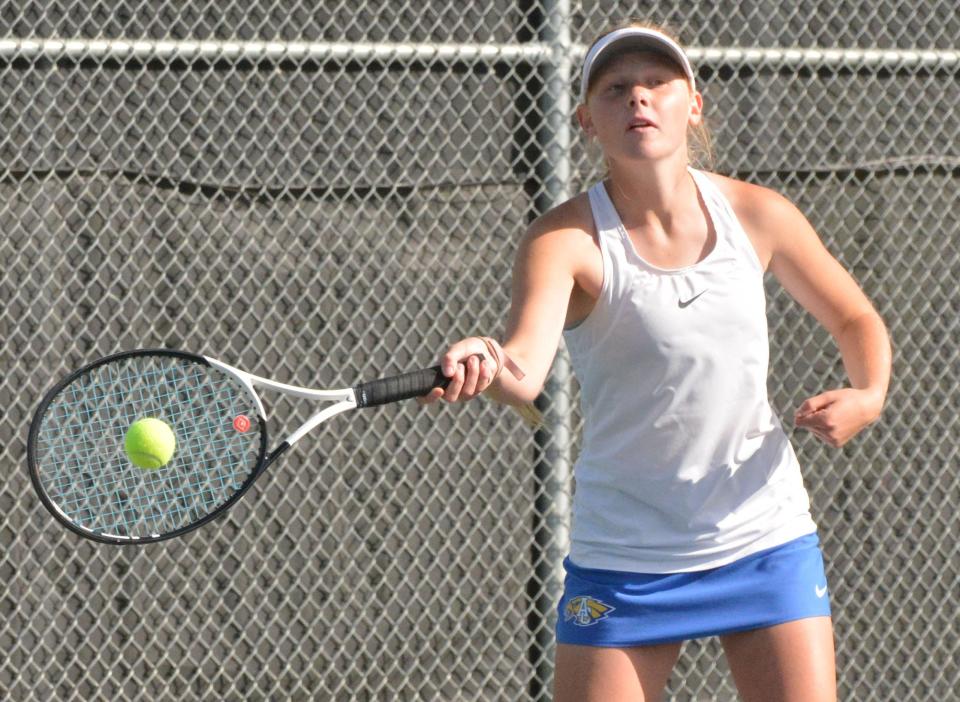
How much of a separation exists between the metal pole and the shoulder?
5.09 ft

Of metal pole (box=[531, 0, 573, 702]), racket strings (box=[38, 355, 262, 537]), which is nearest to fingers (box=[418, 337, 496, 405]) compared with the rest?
racket strings (box=[38, 355, 262, 537])

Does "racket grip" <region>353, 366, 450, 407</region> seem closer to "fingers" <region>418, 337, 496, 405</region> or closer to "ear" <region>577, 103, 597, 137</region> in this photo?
"fingers" <region>418, 337, 496, 405</region>

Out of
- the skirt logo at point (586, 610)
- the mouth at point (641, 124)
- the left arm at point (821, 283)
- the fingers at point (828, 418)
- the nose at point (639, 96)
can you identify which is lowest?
the skirt logo at point (586, 610)

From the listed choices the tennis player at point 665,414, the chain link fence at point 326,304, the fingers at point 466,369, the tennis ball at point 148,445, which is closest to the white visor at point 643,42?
the tennis player at point 665,414

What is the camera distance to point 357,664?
3844 mm

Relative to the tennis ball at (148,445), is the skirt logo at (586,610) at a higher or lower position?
lower

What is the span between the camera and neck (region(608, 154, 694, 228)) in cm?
218

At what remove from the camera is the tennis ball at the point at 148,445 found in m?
2.26

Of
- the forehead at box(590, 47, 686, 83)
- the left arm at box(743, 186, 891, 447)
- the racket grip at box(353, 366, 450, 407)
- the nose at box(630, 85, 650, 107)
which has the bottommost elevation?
the racket grip at box(353, 366, 450, 407)

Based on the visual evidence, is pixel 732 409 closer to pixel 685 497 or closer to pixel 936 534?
pixel 685 497

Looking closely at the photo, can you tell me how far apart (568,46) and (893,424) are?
1565 mm

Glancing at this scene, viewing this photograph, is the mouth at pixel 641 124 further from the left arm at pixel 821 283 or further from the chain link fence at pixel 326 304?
the chain link fence at pixel 326 304

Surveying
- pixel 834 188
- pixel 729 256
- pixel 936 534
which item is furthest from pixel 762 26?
pixel 729 256

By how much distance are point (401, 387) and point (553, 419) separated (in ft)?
5.94
